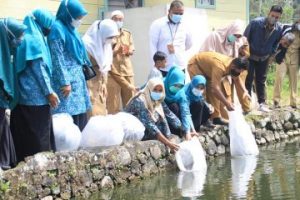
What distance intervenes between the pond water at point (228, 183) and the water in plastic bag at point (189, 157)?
0.40 feet

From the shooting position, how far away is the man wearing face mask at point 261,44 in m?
9.43

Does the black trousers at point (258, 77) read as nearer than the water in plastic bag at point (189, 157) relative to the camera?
No

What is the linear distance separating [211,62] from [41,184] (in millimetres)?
3644

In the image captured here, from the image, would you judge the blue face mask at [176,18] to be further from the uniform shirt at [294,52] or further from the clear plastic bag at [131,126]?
the uniform shirt at [294,52]

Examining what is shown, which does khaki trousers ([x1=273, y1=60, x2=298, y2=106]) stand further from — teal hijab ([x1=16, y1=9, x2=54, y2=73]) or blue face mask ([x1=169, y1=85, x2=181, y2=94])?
teal hijab ([x1=16, y1=9, x2=54, y2=73])

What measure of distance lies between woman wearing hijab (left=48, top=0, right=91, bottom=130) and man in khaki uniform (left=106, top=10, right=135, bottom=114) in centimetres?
135

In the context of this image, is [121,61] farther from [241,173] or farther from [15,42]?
[15,42]

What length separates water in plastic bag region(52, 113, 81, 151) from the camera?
590 centimetres

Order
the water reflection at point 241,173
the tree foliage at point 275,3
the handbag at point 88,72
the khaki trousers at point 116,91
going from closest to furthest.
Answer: the water reflection at point 241,173
the handbag at point 88,72
the khaki trousers at point 116,91
the tree foliage at point 275,3

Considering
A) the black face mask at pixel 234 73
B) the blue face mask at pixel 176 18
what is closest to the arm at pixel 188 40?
the blue face mask at pixel 176 18

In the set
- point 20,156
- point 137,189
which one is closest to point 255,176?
point 137,189

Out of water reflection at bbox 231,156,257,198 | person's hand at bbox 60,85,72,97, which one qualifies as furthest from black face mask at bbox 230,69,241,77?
person's hand at bbox 60,85,72,97

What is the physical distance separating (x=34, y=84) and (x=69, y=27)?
0.87m

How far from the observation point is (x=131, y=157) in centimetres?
648
